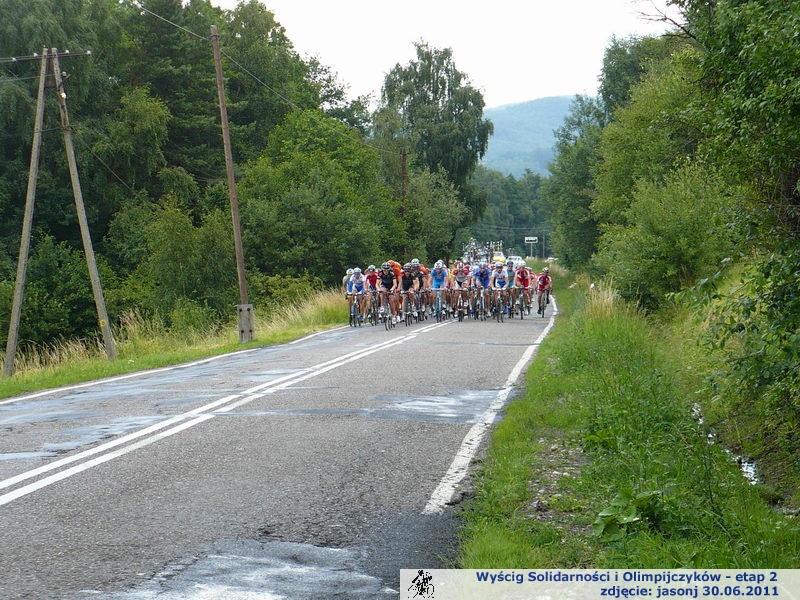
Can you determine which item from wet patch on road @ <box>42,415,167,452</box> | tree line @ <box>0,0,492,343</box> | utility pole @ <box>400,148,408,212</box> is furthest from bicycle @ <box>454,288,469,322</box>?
utility pole @ <box>400,148,408,212</box>

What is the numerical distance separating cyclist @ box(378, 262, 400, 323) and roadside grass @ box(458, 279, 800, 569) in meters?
15.7

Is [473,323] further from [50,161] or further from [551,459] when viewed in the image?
[50,161]

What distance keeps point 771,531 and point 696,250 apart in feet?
54.9

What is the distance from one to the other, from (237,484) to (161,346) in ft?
67.0

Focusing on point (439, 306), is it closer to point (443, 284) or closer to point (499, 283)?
point (443, 284)

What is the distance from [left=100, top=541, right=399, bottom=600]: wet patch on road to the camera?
461 cm

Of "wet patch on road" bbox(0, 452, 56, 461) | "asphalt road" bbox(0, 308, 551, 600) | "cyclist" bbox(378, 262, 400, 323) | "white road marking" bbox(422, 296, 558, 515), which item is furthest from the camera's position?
"cyclist" bbox(378, 262, 400, 323)

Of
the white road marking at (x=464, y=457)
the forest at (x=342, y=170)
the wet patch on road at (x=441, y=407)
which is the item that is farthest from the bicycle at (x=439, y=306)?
the wet patch on road at (x=441, y=407)

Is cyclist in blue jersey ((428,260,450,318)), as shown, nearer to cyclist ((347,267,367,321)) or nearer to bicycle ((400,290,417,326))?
bicycle ((400,290,417,326))

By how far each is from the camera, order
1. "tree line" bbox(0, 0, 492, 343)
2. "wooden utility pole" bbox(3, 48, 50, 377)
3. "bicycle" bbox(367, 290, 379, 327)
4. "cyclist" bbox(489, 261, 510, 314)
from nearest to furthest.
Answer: "wooden utility pole" bbox(3, 48, 50, 377)
"bicycle" bbox(367, 290, 379, 327)
"cyclist" bbox(489, 261, 510, 314)
"tree line" bbox(0, 0, 492, 343)

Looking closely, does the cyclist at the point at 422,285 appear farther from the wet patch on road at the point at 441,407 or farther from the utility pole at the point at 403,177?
the utility pole at the point at 403,177

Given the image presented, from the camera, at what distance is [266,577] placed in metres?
4.88

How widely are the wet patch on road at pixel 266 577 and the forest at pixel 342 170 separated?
11.6 ft

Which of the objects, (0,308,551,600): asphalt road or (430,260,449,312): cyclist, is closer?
(0,308,551,600): asphalt road
